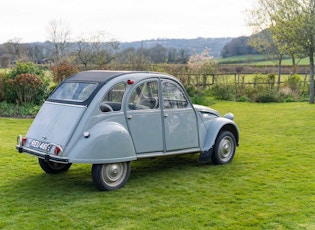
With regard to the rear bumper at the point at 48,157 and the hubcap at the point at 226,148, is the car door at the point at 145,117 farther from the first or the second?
the hubcap at the point at 226,148

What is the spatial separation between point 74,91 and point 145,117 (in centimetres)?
118

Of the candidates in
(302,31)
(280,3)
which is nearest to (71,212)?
(302,31)

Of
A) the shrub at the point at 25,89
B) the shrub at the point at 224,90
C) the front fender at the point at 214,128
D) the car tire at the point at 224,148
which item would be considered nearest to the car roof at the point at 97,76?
the front fender at the point at 214,128

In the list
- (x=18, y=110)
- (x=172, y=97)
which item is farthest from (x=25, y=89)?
(x=172, y=97)

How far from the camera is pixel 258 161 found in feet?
26.6

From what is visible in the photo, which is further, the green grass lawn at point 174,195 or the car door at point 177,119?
the car door at point 177,119

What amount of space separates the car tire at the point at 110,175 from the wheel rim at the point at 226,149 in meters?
2.22

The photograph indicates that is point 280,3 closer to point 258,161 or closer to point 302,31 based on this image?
point 302,31

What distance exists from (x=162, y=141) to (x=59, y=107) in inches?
68.0

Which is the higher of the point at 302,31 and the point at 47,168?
the point at 302,31

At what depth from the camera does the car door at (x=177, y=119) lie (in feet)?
22.7

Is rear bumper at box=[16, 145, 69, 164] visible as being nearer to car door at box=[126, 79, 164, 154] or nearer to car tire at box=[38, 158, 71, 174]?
car tire at box=[38, 158, 71, 174]

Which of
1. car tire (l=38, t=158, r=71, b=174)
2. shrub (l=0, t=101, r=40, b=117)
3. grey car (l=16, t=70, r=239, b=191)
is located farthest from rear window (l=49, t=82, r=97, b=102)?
shrub (l=0, t=101, r=40, b=117)

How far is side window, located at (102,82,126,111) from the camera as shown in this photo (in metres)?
6.26
